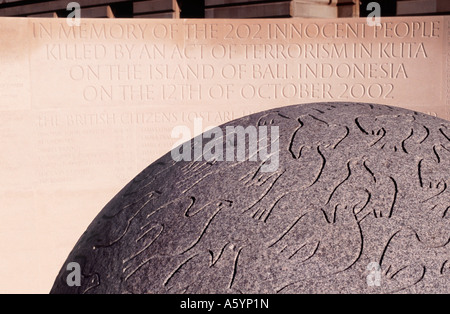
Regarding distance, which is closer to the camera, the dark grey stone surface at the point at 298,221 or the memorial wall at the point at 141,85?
the dark grey stone surface at the point at 298,221

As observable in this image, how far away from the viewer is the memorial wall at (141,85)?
8.77 meters

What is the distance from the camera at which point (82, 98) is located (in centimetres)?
895

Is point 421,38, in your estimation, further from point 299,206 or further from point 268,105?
point 299,206

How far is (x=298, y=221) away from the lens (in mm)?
2338
